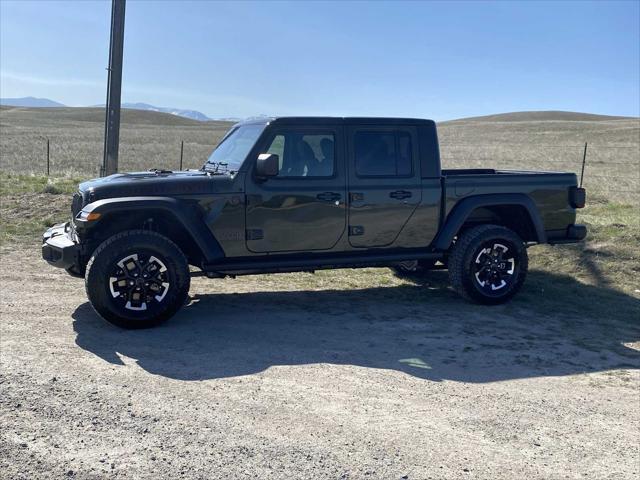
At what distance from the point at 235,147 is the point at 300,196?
0.97 metres

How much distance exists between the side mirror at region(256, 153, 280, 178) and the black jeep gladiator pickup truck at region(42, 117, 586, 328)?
1 cm

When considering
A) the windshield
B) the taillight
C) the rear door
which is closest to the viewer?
the windshield

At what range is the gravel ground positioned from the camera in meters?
3.48

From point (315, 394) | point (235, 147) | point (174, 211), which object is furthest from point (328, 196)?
point (315, 394)

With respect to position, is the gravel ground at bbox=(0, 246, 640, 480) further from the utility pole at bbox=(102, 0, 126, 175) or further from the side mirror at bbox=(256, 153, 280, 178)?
the utility pole at bbox=(102, 0, 126, 175)

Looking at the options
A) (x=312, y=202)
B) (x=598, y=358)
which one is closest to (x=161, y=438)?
(x=312, y=202)

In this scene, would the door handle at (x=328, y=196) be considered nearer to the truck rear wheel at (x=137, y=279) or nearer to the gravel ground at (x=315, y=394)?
the gravel ground at (x=315, y=394)

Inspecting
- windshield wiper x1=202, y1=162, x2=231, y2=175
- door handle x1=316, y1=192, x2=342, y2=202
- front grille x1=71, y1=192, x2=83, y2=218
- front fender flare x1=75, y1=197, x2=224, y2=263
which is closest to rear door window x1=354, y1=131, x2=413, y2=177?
door handle x1=316, y1=192, x2=342, y2=202

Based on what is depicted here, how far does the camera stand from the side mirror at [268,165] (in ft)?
19.9

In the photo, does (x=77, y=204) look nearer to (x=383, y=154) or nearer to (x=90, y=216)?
A: (x=90, y=216)

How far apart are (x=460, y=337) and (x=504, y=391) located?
1315 millimetres

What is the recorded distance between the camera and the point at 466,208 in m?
6.98

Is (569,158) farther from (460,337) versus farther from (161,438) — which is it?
(161,438)

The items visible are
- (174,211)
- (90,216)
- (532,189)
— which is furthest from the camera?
(532,189)
